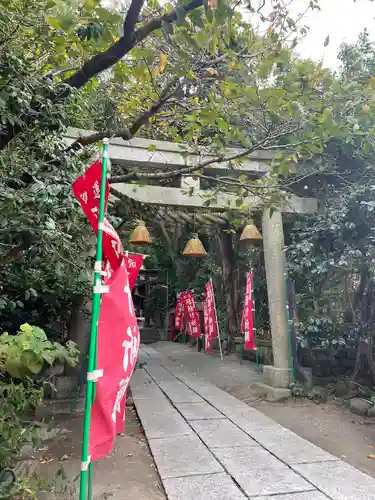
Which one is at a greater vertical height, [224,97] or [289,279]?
[224,97]

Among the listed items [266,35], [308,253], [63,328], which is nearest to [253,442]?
[308,253]

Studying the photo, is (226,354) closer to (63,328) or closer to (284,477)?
(63,328)

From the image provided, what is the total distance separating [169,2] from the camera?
3.68 m

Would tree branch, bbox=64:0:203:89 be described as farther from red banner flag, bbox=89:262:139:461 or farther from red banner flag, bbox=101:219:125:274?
red banner flag, bbox=89:262:139:461

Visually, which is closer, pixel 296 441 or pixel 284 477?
pixel 284 477

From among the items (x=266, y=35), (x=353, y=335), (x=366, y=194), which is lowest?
(x=353, y=335)

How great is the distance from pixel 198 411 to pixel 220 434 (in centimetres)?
136

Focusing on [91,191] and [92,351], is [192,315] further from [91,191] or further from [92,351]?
[92,351]

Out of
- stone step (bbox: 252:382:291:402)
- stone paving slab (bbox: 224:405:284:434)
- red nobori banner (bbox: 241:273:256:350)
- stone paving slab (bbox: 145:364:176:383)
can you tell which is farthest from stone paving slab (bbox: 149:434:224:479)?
stone paving slab (bbox: 145:364:176:383)

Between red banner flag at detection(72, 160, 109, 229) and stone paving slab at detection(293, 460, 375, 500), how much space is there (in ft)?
10.3

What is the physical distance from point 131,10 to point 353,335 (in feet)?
20.4

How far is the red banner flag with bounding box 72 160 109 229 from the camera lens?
291 centimetres

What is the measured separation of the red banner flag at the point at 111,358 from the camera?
8.29 feet

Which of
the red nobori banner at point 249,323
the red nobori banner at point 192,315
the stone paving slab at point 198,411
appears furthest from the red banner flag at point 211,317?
the stone paving slab at point 198,411
